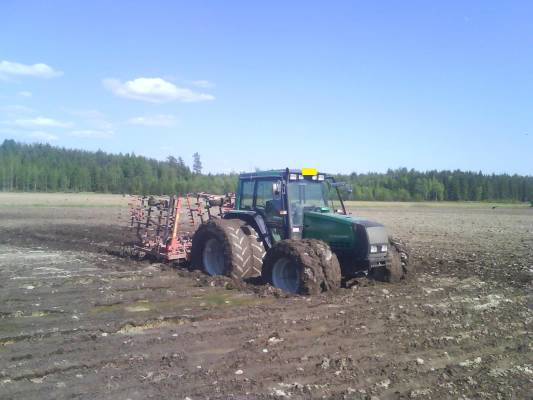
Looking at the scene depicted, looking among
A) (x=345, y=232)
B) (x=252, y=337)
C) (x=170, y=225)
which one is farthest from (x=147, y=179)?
(x=252, y=337)

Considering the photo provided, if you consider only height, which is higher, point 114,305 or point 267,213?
point 267,213

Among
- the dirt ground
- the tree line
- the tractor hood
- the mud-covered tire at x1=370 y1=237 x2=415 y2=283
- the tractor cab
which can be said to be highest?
the tree line

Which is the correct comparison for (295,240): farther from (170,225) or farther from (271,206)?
(170,225)

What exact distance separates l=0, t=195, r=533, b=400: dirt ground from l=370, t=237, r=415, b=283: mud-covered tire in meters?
0.25

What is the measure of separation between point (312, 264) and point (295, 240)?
2.11 feet

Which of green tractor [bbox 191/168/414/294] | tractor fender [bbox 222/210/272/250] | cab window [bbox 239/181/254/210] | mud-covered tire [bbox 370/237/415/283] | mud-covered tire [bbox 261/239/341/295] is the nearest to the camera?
mud-covered tire [bbox 261/239/341/295]

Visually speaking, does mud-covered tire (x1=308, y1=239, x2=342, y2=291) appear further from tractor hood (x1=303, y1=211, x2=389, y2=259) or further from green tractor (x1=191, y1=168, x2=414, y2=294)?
tractor hood (x1=303, y1=211, x2=389, y2=259)

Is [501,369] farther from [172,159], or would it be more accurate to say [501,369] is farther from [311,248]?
[172,159]

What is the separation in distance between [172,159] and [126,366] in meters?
110

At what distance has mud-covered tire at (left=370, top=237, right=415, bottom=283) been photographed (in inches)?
388

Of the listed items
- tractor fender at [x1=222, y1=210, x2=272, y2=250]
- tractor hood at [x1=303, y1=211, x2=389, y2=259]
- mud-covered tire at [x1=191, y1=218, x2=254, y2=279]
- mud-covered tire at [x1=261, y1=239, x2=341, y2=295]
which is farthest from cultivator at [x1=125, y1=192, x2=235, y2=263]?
mud-covered tire at [x1=261, y1=239, x2=341, y2=295]

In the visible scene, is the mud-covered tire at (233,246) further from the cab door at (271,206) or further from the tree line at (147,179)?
the tree line at (147,179)

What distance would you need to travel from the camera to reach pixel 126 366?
17.4 feet

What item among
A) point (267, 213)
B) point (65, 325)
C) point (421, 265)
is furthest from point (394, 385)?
point (421, 265)
